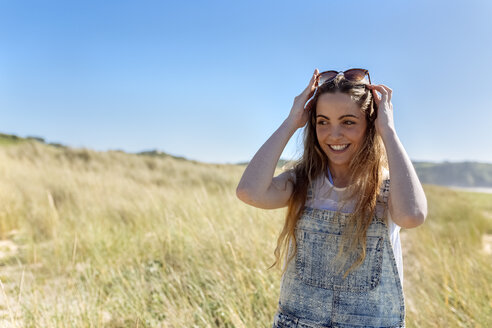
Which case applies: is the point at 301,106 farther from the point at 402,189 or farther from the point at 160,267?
the point at 160,267

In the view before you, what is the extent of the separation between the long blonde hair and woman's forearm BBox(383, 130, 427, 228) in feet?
0.35

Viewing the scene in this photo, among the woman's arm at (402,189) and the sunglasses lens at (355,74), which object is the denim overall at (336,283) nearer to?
the woman's arm at (402,189)

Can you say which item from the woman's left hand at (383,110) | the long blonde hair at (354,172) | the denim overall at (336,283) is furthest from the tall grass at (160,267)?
the woman's left hand at (383,110)

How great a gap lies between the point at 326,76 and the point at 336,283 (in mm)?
910

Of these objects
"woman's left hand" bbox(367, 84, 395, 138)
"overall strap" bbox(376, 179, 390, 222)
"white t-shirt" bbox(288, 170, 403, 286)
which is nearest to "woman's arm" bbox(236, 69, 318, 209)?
"white t-shirt" bbox(288, 170, 403, 286)

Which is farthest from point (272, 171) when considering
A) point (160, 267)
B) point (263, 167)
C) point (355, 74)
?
point (160, 267)

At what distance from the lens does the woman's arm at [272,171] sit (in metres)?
1.68

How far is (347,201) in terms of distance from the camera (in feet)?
5.31

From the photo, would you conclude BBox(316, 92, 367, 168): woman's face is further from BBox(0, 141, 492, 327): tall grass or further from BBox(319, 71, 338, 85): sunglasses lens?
BBox(0, 141, 492, 327): tall grass

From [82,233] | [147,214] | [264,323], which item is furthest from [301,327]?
[147,214]

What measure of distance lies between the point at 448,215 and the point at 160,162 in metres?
12.4

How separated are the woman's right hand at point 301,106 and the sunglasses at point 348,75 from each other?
0.09ft

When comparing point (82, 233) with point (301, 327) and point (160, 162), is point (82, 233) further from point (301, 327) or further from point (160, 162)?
point (160, 162)

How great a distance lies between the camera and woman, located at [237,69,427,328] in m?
1.48
